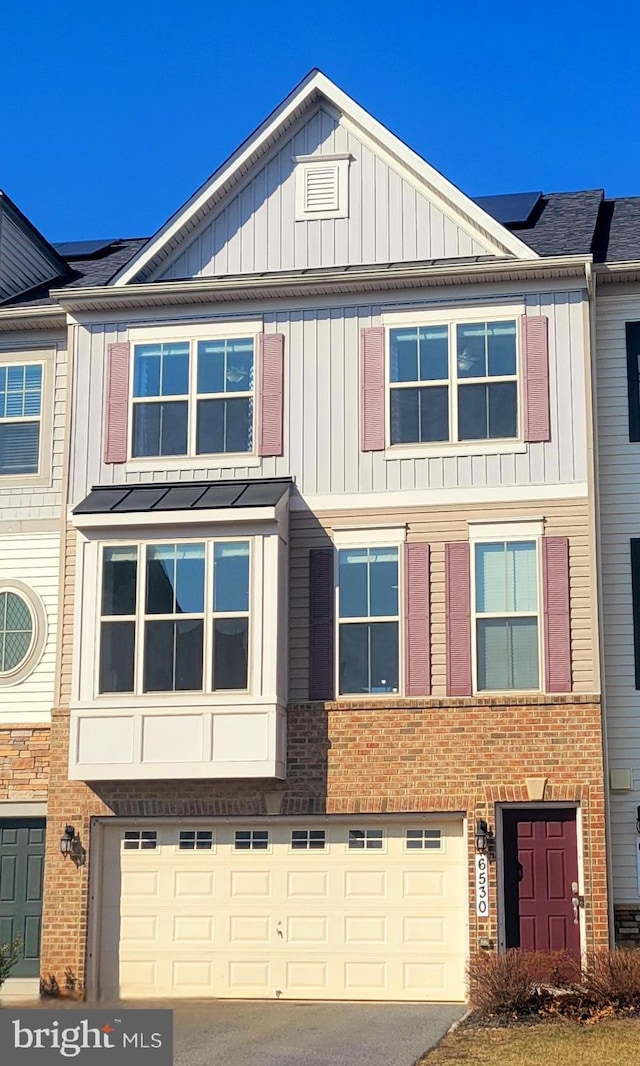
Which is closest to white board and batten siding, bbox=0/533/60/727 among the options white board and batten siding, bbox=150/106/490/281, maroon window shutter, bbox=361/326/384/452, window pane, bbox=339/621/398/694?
window pane, bbox=339/621/398/694

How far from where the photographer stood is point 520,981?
47.5 ft

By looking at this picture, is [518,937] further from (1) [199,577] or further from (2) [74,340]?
(2) [74,340]

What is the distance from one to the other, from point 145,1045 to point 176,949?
17.1ft

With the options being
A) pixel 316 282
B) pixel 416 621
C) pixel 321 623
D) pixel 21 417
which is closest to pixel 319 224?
pixel 316 282

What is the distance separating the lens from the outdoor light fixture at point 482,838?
16906 millimetres

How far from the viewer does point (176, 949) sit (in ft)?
57.5

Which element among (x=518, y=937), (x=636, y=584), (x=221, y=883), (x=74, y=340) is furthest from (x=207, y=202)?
(x=518, y=937)

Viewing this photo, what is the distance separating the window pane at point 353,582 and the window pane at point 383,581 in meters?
0.07

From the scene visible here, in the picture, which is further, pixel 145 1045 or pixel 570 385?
pixel 570 385

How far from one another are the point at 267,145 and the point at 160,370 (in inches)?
132

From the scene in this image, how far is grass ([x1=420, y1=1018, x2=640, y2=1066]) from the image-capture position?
12.4m

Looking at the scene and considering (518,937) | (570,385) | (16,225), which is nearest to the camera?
(518,937)

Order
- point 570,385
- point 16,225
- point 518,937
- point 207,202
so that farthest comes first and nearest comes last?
1. point 16,225
2. point 207,202
3. point 570,385
4. point 518,937

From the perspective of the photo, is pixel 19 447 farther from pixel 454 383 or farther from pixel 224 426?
pixel 454 383
